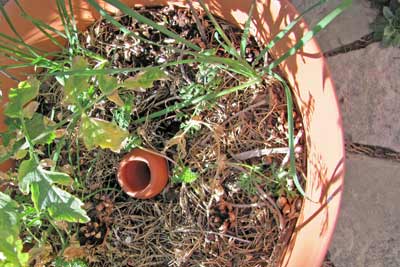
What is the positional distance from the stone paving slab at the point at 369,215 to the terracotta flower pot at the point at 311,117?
249 mm

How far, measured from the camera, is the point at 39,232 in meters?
1.12

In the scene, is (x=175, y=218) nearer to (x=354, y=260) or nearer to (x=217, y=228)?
(x=217, y=228)

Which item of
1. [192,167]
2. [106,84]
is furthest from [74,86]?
[192,167]

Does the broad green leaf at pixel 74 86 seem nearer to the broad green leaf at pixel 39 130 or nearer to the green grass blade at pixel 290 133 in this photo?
the broad green leaf at pixel 39 130

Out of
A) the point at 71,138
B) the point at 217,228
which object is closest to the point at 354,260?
the point at 217,228

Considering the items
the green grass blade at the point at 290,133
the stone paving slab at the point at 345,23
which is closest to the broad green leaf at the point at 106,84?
the green grass blade at the point at 290,133

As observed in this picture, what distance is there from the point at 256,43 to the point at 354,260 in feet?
1.66

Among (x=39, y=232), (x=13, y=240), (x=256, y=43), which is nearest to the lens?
(x=13, y=240)

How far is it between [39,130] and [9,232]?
0.17 m

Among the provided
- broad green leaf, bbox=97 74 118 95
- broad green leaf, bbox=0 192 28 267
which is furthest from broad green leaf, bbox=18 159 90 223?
broad green leaf, bbox=97 74 118 95

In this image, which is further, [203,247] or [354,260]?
[354,260]

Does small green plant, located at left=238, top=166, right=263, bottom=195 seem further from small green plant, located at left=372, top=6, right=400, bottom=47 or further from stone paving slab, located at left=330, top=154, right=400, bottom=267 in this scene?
small green plant, located at left=372, top=6, right=400, bottom=47

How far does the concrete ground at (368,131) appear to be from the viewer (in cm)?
117

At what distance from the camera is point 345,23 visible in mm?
1170
